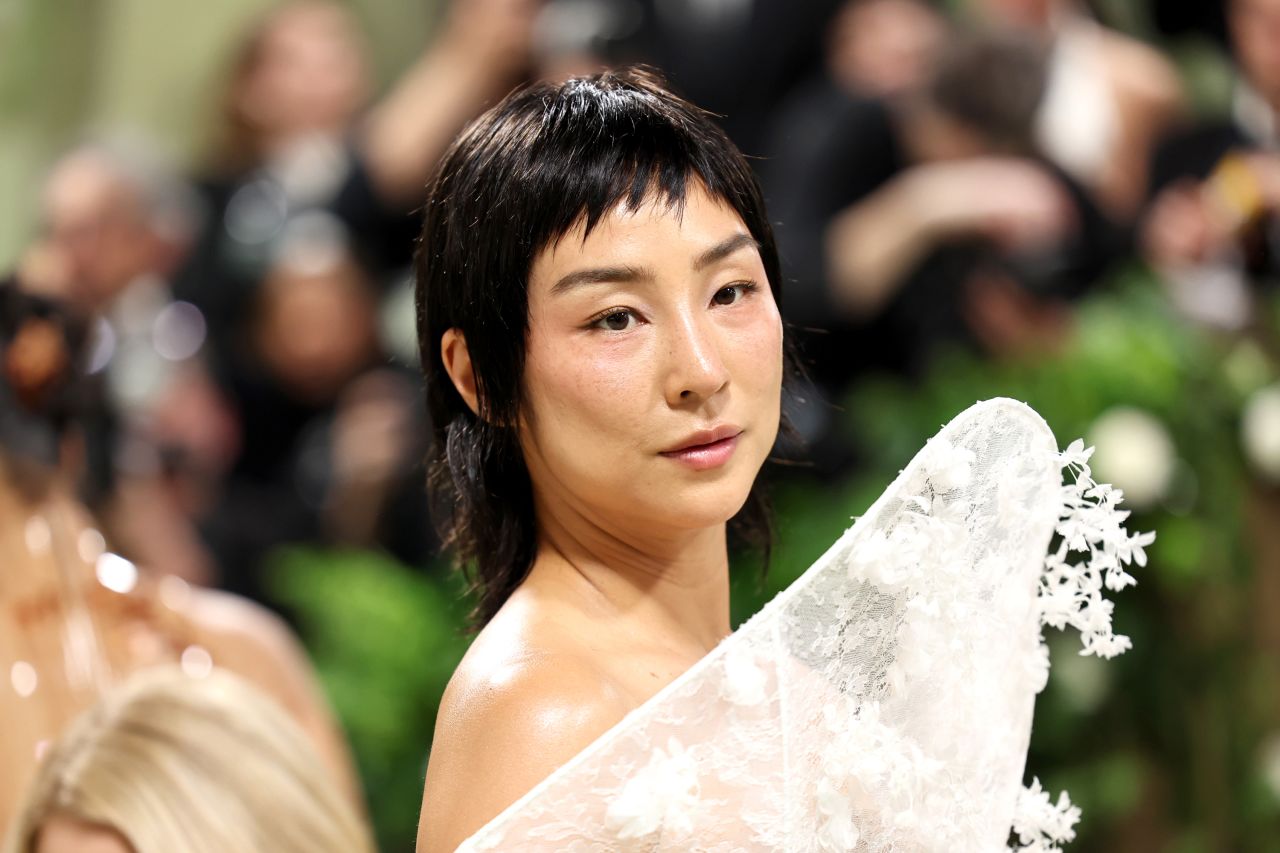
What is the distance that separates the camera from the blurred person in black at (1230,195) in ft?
9.91

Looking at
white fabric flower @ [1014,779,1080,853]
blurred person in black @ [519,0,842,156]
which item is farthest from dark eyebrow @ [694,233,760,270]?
blurred person in black @ [519,0,842,156]

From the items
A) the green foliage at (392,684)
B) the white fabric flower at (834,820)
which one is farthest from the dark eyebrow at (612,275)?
the green foliage at (392,684)

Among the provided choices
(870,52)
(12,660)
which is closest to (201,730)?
(12,660)

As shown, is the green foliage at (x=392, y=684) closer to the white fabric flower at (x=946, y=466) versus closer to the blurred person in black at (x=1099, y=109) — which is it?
the blurred person in black at (x=1099, y=109)

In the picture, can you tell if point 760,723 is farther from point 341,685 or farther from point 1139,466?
point 341,685

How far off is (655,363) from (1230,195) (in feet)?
7.71

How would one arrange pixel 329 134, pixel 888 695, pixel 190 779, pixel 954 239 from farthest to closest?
pixel 329 134, pixel 954 239, pixel 190 779, pixel 888 695

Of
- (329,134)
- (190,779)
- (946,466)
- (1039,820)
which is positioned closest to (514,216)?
(946,466)

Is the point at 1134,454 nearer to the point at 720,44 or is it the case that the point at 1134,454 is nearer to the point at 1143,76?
the point at 1143,76

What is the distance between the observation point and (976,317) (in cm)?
352

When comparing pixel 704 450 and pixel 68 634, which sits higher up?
pixel 68 634

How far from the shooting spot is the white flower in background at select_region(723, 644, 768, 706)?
3.39ft

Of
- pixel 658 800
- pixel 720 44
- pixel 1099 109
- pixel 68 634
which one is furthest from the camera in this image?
pixel 720 44

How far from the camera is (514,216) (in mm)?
1141
